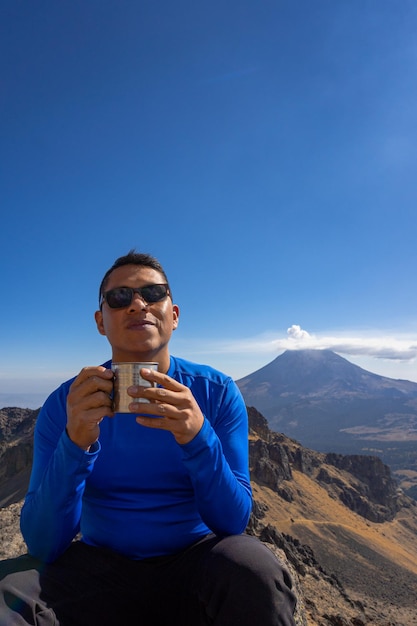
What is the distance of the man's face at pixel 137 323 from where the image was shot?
3.39 m

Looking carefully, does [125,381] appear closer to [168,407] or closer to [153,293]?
[168,407]

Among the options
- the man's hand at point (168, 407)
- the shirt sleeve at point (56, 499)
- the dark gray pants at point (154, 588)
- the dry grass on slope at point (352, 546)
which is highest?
the man's hand at point (168, 407)

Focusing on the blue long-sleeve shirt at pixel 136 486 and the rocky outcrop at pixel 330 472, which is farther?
the rocky outcrop at pixel 330 472

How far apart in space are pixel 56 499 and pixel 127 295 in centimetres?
156

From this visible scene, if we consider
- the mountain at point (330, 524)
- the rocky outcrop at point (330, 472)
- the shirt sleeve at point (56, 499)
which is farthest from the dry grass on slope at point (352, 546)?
the shirt sleeve at point (56, 499)

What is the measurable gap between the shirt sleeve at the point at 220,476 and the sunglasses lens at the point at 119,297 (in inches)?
47.9

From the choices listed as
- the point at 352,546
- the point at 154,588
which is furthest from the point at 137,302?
the point at 352,546

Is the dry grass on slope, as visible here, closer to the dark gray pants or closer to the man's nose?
the dark gray pants

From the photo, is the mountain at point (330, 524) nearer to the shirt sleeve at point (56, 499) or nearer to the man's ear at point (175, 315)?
the shirt sleeve at point (56, 499)

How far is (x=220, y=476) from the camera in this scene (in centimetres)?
279

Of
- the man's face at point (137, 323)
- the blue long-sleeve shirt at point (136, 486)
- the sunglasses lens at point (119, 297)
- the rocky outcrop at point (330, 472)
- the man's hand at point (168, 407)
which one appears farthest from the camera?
the rocky outcrop at point (330, 472)

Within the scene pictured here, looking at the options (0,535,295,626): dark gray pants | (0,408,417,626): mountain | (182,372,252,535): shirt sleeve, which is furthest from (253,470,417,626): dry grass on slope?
(182,372,252,535): shirt sleeve

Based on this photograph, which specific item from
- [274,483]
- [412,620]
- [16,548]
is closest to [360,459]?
[274,483]

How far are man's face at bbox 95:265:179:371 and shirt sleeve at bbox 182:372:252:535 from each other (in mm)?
824
